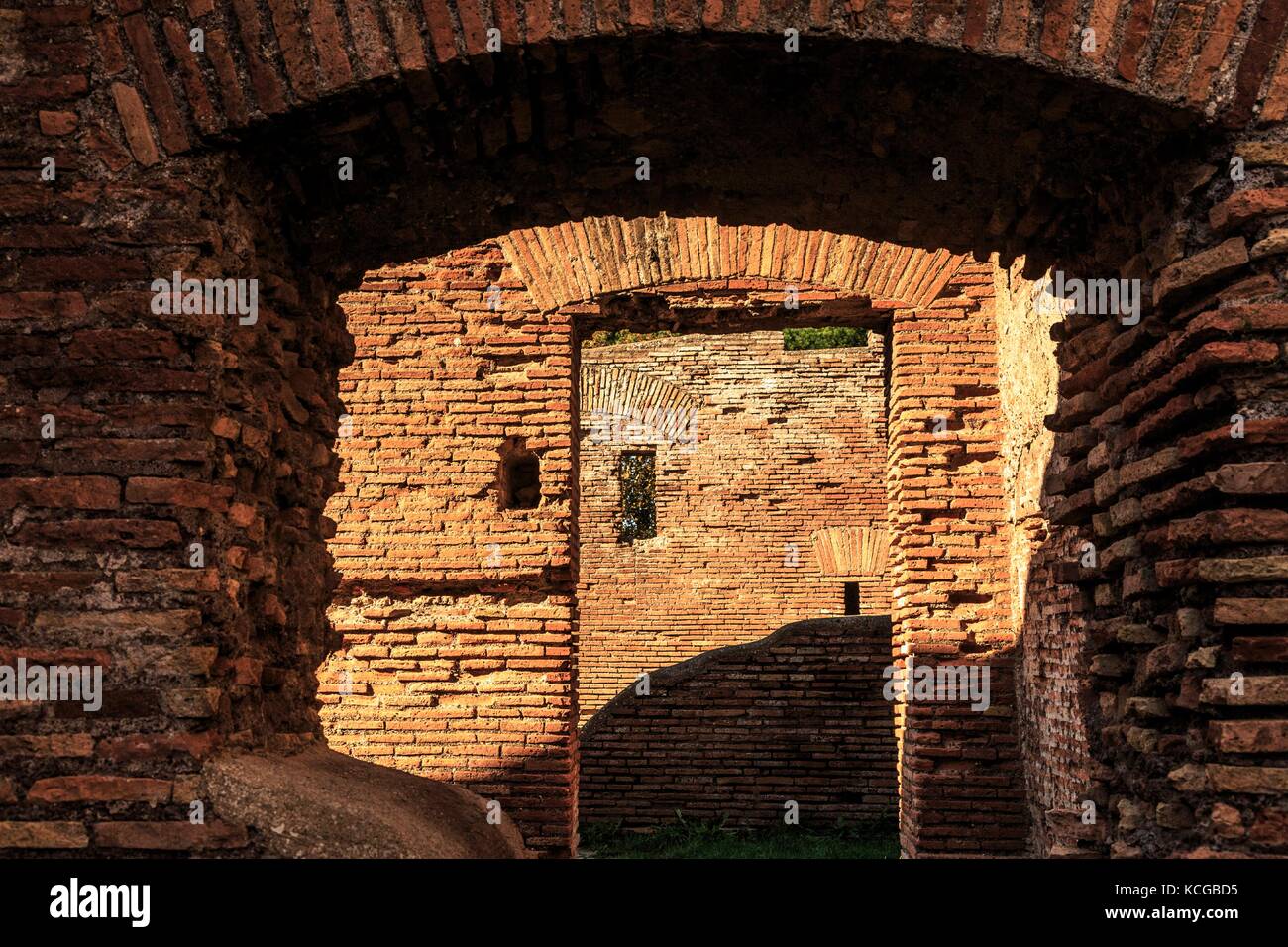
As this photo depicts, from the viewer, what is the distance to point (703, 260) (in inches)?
277

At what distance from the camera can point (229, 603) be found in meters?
2.82

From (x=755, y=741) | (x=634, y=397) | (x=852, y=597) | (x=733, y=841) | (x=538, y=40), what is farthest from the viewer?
(x=634, y=397)

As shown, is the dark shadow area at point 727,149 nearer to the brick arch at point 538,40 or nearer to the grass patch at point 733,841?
the brick arch at point 538,40

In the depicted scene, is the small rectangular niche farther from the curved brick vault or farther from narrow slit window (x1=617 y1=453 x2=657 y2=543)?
narrow slit window (x1=617 y1=453 x2=657 y2=543)

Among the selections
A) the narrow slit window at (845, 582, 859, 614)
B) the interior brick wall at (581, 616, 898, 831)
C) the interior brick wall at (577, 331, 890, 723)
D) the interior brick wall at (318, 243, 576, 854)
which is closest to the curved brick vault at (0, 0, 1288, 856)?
the interior brick wall at (318, 243, 576, 854)

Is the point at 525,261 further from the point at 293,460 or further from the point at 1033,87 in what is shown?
the point at 1033,87

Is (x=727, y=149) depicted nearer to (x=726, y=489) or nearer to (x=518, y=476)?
(x=518, y=476)

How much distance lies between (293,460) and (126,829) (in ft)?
4.08

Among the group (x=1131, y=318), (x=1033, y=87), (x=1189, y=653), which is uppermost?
(x=1033, y=87)

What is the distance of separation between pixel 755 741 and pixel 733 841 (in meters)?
0.95

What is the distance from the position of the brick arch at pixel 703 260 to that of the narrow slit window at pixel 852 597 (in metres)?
7.46

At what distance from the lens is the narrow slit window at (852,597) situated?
14078 mm

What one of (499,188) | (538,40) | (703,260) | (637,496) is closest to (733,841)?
(703,260)

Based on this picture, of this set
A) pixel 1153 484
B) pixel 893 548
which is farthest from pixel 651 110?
pixel 893 548
